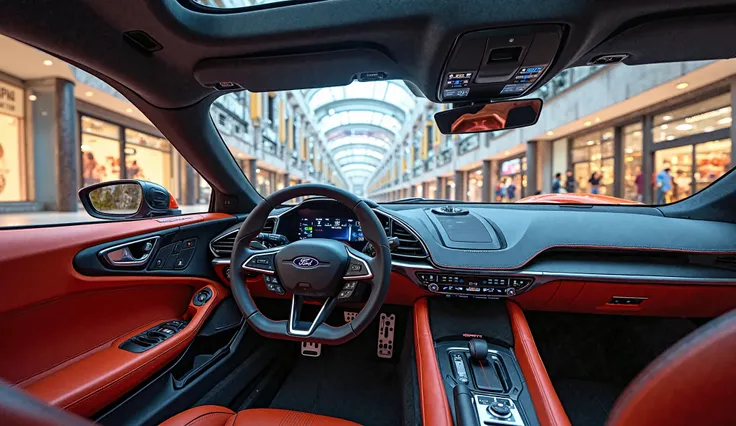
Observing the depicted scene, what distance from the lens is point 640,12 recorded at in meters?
1.25

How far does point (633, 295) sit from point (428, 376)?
3.77 ft

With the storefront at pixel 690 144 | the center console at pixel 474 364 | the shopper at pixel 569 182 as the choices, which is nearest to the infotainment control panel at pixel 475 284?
the center console at pixel 474 364

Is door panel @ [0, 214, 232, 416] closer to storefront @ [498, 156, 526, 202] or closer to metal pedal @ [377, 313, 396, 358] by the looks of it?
metal pedal @ [377, 313, 396, 358]

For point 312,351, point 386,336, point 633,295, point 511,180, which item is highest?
point 511,180

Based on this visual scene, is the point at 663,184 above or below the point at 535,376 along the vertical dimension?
above

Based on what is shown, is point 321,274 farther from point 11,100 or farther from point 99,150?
point 99,150

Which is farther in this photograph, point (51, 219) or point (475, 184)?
point (475, 184)

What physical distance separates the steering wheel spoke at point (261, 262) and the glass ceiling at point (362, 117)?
12425 millimetres

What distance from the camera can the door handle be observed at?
1506 millimetres

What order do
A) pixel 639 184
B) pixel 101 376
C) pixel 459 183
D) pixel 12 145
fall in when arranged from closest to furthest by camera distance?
pixel 101 376, pixel 12 145, pixel 639 184, pixel 459 183

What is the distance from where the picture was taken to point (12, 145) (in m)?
7.63

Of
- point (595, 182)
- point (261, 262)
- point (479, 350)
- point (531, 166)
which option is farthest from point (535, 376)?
point (531, 166)

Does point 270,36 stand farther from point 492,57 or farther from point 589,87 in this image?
point 589,87

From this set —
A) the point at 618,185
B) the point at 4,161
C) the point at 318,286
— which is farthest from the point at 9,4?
the point at 618,185
